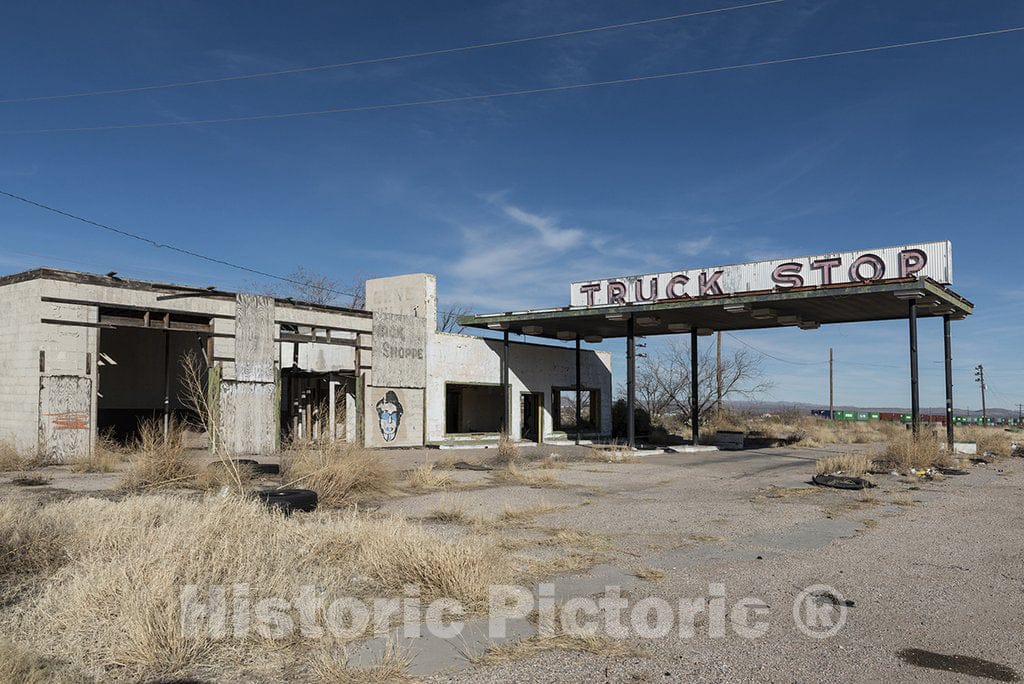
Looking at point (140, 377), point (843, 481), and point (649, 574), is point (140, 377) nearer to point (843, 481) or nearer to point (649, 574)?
point (843, 481)

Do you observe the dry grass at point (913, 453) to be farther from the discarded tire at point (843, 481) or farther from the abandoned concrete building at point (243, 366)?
the abandoned concrete building at point (243, 366)

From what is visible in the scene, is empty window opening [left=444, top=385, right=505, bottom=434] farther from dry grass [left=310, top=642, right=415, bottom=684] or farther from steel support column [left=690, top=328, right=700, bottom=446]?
dry grass [left=310, top=642, right=415, bottom=684]

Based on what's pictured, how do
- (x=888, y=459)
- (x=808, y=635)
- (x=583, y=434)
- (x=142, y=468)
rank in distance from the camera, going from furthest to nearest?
(x=583, y=434)
(x=888, y=459)
(x=142, y=468)
(x=808, y=635)

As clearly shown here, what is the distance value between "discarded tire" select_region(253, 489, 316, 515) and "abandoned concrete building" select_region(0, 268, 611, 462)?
516cm

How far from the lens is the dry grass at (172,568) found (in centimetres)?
519

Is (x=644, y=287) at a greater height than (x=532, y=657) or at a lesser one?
greater

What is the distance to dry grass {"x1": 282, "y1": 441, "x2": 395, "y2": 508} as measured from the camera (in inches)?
496

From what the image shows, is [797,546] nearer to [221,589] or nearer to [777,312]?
[221,589]

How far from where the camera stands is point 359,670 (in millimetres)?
4977

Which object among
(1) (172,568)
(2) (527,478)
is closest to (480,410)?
(2) (527,478)

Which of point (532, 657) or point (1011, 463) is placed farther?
point (1011, 463)

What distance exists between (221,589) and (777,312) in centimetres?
2443

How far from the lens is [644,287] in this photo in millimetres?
28734

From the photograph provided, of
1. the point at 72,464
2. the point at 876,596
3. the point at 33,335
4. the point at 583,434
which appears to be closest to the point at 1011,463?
the point at 583,434
